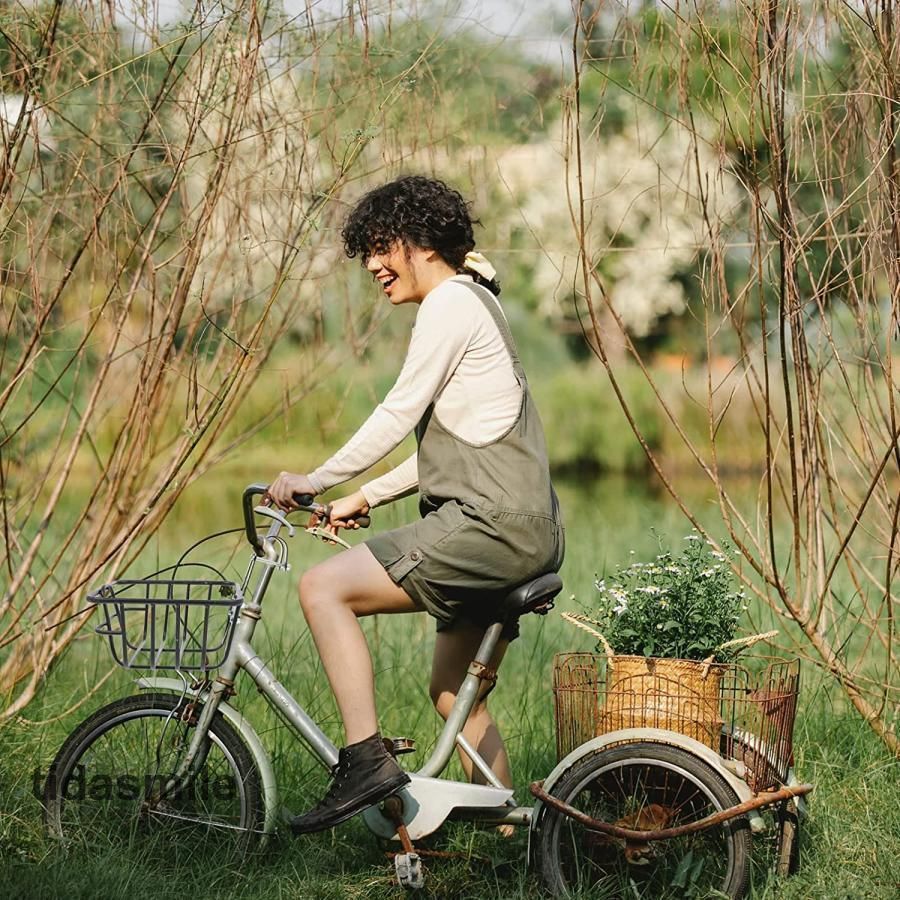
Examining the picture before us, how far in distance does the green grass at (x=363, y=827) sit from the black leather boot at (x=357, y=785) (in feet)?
1.07

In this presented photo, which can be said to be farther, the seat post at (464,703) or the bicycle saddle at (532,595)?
the seat post at (464,703)

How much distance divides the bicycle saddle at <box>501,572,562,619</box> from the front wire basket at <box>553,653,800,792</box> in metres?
0.15

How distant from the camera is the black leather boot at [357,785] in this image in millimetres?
3047

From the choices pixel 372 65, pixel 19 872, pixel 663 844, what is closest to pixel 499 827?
pixel 663 844

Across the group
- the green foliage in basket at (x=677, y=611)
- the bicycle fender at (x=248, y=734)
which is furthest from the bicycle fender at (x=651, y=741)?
the bicycle fender at (x=248, y=734)

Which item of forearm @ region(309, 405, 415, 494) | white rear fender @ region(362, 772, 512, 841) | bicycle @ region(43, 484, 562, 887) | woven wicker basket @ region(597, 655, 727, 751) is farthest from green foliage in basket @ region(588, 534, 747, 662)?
forearm @ region(309, 405, 415, 494)

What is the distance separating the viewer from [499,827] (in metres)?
3.54

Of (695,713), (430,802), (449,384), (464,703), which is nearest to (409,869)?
(430,802)

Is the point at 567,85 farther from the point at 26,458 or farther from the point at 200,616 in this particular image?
the point at 200,616

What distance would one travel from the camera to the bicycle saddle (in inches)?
122

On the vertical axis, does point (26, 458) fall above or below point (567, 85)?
below

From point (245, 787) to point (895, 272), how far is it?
6.67ft

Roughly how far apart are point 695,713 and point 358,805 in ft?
→ 2.50

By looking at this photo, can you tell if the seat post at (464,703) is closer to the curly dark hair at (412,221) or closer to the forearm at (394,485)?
the forearm at (394,485)
